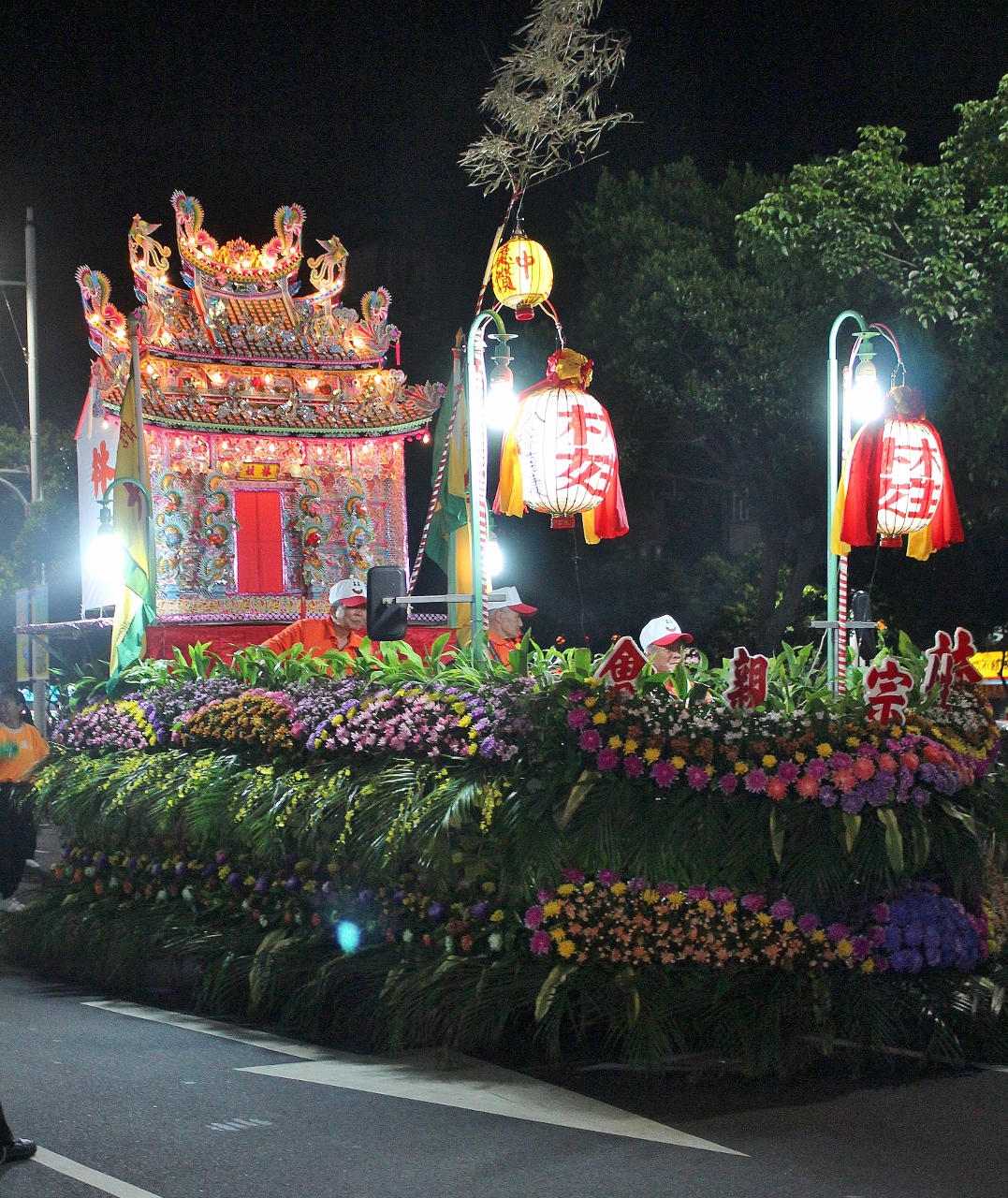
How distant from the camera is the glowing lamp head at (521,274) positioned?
396 inches

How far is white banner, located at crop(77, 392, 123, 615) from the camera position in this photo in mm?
15445

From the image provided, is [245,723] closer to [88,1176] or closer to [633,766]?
[633,766]

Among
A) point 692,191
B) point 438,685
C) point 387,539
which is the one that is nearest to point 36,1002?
point 438,685

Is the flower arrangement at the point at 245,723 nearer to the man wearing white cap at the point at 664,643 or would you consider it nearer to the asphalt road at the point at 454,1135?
the asphalt road at the point at 454,1135

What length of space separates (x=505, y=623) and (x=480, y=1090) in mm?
5288

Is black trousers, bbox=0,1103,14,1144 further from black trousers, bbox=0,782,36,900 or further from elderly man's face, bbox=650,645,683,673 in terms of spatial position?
black trousers, bbox=0,782,36,900

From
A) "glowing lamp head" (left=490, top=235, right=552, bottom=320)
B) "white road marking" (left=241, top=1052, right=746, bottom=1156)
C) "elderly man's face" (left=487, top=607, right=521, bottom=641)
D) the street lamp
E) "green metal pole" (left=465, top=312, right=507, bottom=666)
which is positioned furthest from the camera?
"elderly man's face" (left=487, top=607, right=521, bottom=641)

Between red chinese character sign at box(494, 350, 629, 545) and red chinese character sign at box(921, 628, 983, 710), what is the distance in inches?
113

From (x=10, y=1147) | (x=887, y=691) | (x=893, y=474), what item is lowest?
(x=10, y=1147)

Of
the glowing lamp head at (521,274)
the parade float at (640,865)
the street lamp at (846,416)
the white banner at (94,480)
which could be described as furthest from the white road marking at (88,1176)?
the white banner at (94,480)

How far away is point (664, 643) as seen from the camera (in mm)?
9555

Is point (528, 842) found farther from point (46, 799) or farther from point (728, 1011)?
point (46, 799)

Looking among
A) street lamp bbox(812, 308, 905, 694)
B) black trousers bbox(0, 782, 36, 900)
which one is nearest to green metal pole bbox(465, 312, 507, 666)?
street lamp bbox(812, 308, 905, 694)

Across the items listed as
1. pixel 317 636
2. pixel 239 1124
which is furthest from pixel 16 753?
pixel 239 1124
